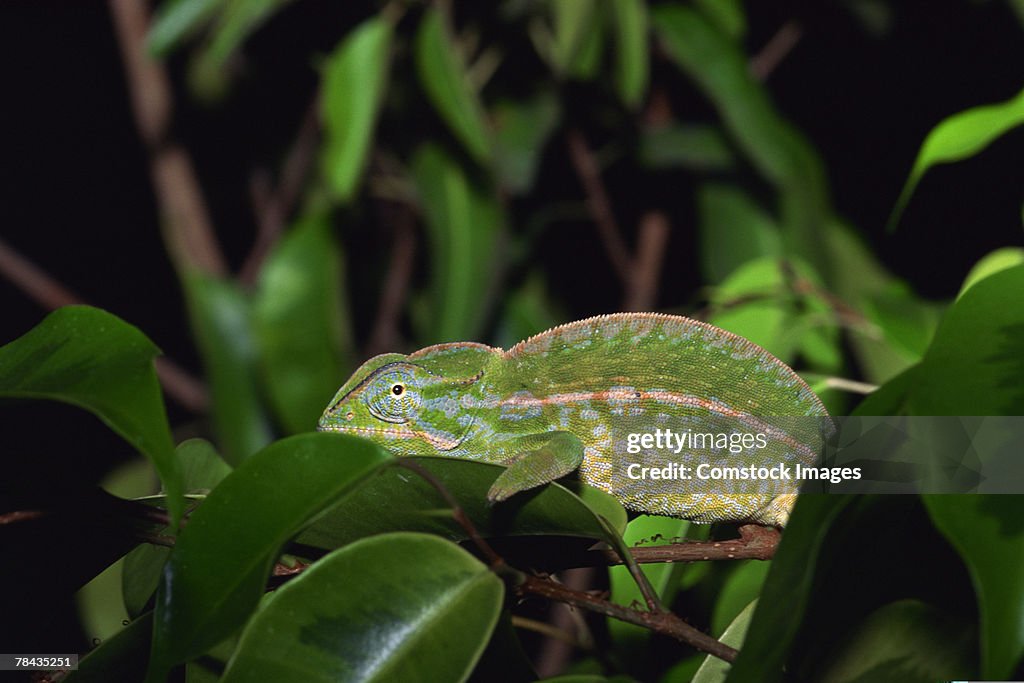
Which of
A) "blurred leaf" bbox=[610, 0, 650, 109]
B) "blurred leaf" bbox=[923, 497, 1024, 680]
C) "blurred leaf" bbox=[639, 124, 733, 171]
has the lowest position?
"blurred leaf" bbox=[639, 124, 733, 171]

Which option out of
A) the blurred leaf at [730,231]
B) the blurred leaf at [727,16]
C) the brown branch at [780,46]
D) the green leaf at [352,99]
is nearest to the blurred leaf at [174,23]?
the green leaf at [352,99]

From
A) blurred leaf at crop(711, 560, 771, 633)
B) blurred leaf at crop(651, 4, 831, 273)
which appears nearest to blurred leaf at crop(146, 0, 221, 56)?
blurred leaf at crop(651, 4, 831, 273)

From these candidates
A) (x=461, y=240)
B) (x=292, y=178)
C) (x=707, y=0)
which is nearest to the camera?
(x=461, y=240)

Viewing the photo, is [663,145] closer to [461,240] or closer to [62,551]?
[461,240]

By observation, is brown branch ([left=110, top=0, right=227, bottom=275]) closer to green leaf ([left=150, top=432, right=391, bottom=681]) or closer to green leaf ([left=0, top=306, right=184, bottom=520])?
green leaf ([left=0, top=306, right=184, bottom=520])

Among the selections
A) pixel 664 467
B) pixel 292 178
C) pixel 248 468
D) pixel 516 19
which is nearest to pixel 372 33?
pixel 516 19

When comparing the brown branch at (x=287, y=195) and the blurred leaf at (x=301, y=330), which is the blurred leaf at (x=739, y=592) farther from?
the brown branch at (x=287, y=195)
